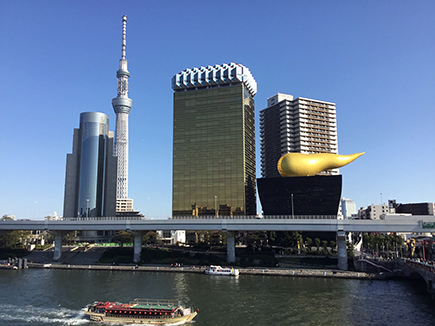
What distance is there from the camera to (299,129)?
549 ft

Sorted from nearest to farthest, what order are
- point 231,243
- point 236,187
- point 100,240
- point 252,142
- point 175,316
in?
point 175,316 < point 231,243 < point 236,187 < point 252,142 < point 100,240

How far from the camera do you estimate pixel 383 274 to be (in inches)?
2859

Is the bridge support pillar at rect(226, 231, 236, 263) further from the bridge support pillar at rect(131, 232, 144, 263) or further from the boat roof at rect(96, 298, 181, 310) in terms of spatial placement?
the boat roof at rect(96, 298, 181, 310)

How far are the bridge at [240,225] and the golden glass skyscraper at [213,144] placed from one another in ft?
160

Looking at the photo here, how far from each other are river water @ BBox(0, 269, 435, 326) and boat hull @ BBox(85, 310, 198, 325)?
3.36 ft

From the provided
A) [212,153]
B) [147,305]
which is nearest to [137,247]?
[147,305]

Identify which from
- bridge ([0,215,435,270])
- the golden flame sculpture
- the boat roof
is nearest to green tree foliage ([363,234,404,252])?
the golden flame sculpture

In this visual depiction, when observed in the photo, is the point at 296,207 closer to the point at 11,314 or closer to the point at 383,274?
the point at 383,274

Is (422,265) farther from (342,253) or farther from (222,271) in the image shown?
(222,271)

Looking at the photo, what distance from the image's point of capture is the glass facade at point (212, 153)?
477ft

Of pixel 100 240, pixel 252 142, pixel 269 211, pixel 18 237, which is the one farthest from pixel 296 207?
pixel 100 240

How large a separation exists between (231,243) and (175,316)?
160 feet

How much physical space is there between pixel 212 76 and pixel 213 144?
99.3 ft

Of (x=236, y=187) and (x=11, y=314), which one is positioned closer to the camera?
(x=11, y=314)
